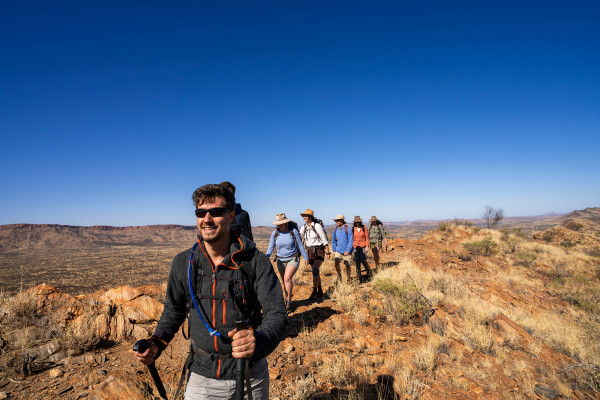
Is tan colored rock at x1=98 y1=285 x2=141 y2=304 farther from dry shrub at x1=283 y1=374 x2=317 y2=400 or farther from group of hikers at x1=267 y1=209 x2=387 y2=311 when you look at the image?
dry shrub at x1=283 y1=374 x2=317 y2=400

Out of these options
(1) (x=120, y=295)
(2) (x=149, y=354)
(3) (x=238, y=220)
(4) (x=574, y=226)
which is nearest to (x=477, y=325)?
(3) (x=238, y=220)

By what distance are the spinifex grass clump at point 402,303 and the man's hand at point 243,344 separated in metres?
4.86

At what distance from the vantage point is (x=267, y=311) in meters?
1.77

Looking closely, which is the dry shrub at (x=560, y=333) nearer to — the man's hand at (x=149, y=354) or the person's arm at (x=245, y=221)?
the person's arm at (x=245, y=221)

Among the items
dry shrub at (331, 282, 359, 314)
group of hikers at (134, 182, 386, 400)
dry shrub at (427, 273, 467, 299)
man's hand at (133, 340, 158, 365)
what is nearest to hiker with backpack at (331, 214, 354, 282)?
dry shrub at (331, 282, 359, 314)

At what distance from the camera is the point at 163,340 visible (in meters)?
1.85

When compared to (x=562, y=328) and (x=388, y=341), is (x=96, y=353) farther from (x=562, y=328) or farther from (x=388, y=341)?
(x=562, y=328)

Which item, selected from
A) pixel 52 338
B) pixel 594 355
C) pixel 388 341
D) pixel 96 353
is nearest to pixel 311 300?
pixel 388 341

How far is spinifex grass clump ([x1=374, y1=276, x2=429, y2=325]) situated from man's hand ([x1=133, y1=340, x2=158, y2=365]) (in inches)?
194

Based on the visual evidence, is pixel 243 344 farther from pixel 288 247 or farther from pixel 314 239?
pixel 314 239

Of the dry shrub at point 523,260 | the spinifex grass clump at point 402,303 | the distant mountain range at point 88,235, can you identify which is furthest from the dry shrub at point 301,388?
the distant mountain range at point 88,235

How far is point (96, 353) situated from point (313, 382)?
329cm

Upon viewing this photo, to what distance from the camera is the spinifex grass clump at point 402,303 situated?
5551 millimetres

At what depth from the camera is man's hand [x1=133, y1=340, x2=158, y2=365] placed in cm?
165
